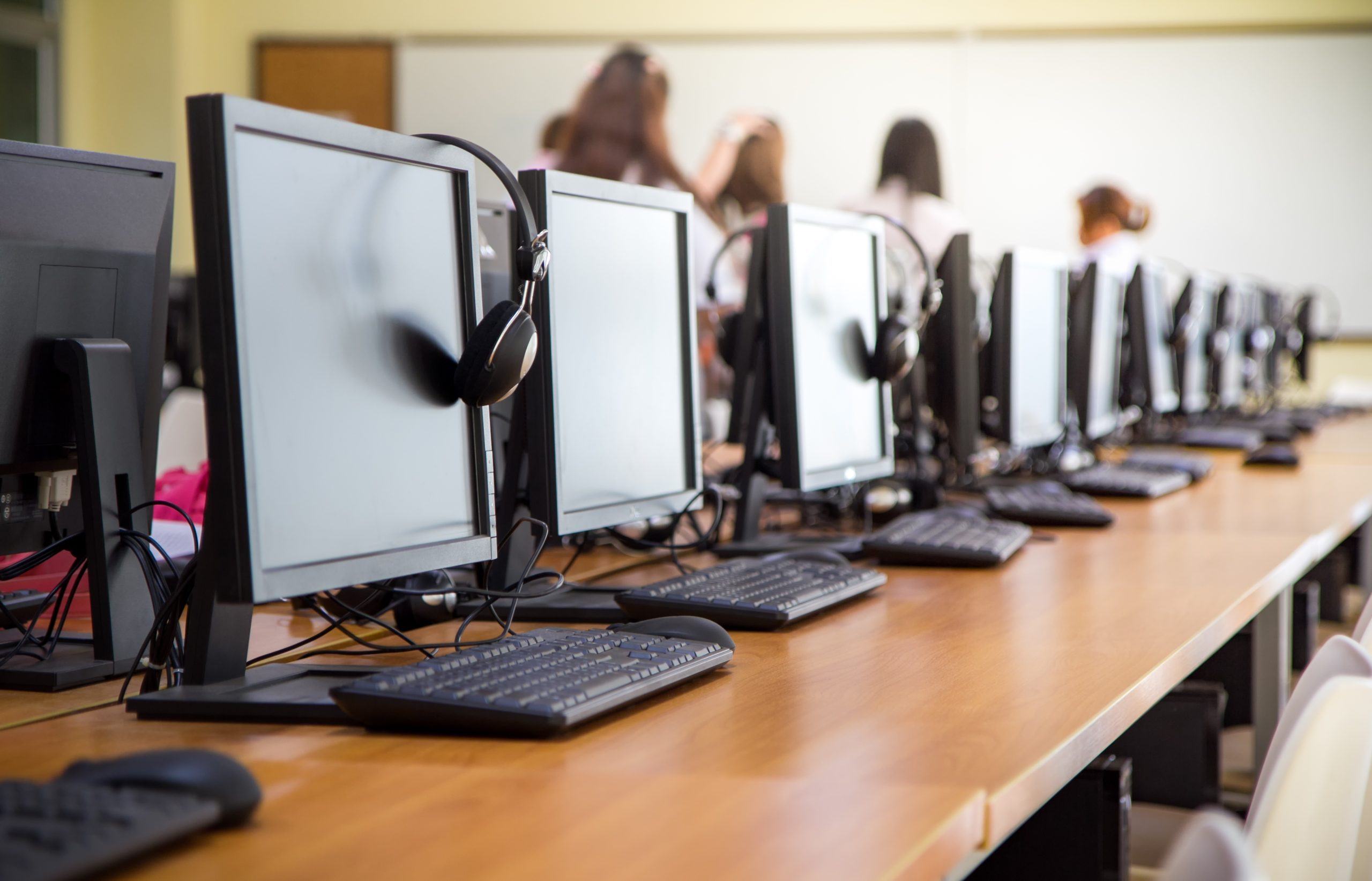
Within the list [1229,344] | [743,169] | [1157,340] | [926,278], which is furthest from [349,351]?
[743,169]

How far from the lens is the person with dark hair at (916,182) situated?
5703mm

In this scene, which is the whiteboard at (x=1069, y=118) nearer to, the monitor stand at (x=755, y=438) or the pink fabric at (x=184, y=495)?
the monitor stand at (x=755, y=438)

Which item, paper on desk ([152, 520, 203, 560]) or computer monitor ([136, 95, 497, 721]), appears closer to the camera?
computer monitor ([136, 95, 497, 721])

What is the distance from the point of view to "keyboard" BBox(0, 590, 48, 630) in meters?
1.24

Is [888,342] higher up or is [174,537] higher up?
[888,342]

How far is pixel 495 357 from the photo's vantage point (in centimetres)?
103

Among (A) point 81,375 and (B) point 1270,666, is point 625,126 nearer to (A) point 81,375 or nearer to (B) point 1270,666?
(B) point 1270,666

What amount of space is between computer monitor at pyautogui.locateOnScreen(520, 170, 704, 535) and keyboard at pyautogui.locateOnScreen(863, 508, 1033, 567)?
31 cm

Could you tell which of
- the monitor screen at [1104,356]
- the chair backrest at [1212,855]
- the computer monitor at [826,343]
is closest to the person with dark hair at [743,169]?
the monitor screen at [1104,356]

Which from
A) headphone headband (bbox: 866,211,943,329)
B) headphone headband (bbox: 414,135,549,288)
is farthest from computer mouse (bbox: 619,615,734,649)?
headphone headband (bbox: 866,211,943,329)

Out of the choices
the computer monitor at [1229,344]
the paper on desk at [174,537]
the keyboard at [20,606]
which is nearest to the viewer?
the keyboard at [20,606]

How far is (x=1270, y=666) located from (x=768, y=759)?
4.72 feet

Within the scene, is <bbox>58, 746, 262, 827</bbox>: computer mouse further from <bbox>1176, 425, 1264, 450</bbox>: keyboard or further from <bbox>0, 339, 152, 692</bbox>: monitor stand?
<bbox>1176, 425, 1264, 450</bbox>: keyboard

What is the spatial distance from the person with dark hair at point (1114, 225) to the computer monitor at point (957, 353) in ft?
11.9
